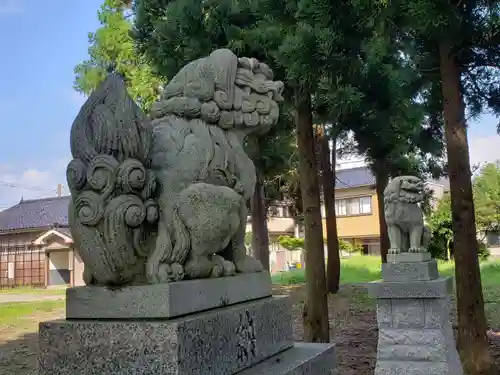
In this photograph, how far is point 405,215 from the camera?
6.62m

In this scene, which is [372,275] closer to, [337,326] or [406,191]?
[337,326]

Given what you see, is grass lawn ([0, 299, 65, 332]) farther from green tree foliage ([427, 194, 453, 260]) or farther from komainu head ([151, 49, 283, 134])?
green tree foliage ([427, 194, 453, 260])

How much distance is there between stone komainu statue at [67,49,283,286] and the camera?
6.87 ft

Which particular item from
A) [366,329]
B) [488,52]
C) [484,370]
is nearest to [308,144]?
[488,52]

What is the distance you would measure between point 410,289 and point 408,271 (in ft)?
0.70

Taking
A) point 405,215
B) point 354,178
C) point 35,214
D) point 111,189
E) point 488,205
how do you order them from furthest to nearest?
point 354,178 → point 35,214 → point 488,205 → point 405,215 → point 111,189

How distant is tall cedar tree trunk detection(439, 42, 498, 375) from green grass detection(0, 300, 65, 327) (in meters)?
8.51

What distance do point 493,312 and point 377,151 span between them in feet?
15.9

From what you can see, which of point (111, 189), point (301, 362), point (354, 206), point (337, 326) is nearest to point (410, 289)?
point (337, 326)

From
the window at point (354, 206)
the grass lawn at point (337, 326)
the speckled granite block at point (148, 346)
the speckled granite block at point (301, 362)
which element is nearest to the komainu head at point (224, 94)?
the speckled granite block at point (148, 346)

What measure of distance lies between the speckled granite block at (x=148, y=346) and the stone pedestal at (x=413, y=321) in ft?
14.5

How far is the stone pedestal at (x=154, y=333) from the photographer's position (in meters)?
1.95

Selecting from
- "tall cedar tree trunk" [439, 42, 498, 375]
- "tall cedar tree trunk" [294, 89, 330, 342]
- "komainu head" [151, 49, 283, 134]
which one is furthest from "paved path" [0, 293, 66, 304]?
"komainu head" [151, 49, 283, 134]

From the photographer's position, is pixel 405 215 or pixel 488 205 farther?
pixel 488 205
